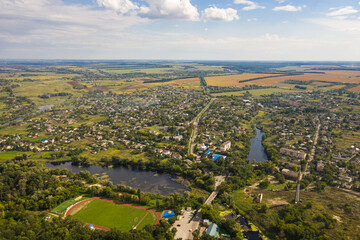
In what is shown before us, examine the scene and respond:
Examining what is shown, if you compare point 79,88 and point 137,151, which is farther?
point 79,88

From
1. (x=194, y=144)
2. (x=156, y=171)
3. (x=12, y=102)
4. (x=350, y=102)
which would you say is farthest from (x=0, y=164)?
(x=350, y=102)

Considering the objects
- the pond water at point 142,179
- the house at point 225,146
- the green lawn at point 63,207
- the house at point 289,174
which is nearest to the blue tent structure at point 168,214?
the pond water at point 142,179

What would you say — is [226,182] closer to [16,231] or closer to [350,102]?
[16,231]

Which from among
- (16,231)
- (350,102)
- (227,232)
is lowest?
(227,232)

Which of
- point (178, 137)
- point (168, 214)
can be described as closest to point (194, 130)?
point (178, 137)

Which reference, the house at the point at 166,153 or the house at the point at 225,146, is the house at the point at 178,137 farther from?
the house at the point at 225,146

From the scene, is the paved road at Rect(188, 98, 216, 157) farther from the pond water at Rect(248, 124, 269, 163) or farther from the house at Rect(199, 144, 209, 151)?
A: the pond water at Rect(248, 124, 269, 163)

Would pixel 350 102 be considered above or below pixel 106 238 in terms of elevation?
above
